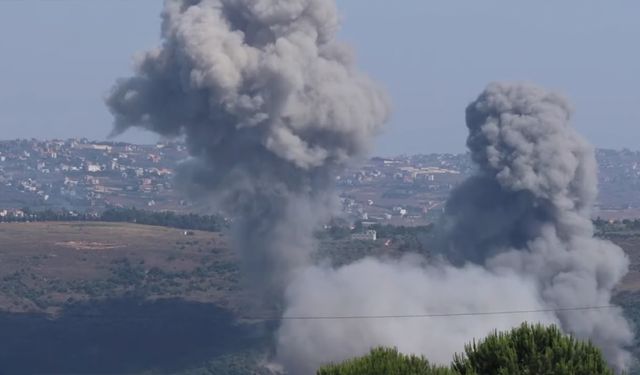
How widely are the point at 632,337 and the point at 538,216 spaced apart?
843 centimetres

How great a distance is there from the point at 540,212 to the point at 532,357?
4337 centimetres

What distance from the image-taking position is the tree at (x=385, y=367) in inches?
1506

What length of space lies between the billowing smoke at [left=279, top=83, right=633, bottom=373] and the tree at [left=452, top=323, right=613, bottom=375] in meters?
36.6

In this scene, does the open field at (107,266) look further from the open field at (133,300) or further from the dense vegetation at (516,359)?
the dense vegetation at (516,359)

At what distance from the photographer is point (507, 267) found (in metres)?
83.2

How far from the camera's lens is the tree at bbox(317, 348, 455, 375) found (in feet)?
125

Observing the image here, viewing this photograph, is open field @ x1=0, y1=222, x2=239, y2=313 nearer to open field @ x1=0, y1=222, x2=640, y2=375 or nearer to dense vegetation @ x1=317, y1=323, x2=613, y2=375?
open field @ x1=0, y1=222, x2=640, y2=375

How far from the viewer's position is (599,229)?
404 feet

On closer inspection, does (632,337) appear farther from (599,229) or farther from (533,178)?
(599,229)

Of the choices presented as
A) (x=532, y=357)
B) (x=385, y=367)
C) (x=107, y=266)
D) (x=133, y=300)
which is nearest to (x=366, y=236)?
(x=107, y=266)

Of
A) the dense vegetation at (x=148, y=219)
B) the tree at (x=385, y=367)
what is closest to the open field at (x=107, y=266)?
the dense vegetation at (x=148, y=219)

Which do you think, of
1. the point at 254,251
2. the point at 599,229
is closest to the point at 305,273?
the point at 254,251

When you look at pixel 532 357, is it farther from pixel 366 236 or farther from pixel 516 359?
pixel 366 236

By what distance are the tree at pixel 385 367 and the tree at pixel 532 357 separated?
1.30 meters
